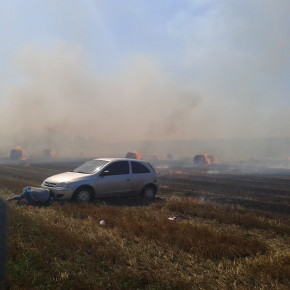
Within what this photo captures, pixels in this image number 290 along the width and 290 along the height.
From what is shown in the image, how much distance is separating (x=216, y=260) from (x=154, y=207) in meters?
5.19

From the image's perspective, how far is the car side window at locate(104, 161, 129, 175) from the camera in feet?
39.5

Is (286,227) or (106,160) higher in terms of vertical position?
(106,160)

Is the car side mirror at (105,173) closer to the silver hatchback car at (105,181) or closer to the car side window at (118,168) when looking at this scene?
the silver hatchback car at (105,181)

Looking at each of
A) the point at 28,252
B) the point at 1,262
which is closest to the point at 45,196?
the point at 28,252

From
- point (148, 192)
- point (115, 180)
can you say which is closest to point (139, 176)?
point (148, 192)

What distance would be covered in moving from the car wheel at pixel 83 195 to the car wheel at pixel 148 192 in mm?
2258

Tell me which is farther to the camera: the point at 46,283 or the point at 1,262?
the point at 46,283

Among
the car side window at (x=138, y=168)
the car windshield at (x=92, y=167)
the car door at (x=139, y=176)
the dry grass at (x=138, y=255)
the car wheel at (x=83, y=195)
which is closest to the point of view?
the dry grass at (x=138, y=255)

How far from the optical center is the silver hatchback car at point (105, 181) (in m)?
11.1

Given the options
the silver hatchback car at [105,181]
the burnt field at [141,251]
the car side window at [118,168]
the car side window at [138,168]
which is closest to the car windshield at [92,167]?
the silver hatchback car at [105,181]

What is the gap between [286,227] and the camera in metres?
8.29

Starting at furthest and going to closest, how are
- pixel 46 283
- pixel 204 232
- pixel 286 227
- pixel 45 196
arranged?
pixel 45 196 → pixel 286 227 → pixel 204 232 → pixel 46 283

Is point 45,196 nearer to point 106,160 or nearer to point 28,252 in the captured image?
point 106,160

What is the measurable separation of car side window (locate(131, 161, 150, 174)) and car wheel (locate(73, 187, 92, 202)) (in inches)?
80.1
